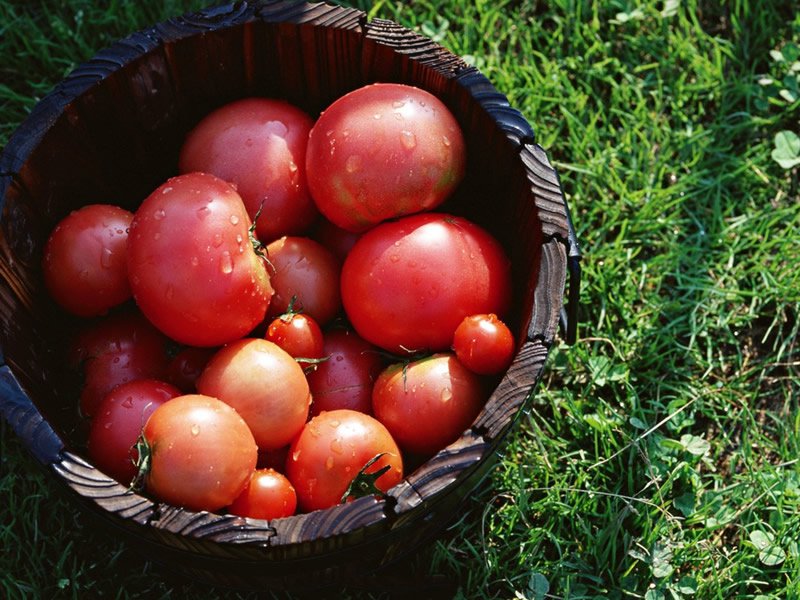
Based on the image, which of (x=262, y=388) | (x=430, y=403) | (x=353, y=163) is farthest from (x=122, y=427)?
(x=353, y=163)

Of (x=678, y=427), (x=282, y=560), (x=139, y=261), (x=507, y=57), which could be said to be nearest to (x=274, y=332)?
(x=139, y=261)

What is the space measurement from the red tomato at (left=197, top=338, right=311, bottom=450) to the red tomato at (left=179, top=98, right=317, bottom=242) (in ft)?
1.15

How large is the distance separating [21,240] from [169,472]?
2.11 ft

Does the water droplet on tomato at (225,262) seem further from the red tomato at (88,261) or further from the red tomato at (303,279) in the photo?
the red tomato at (88,261)

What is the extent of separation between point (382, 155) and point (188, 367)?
0.61 metres

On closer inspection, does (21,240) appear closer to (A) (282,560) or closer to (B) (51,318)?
(B) (51,318)

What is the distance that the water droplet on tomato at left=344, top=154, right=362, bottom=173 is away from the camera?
77.7 inches

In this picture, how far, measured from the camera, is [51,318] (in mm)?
2092

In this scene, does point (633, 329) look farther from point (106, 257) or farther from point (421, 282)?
point (106, 257)

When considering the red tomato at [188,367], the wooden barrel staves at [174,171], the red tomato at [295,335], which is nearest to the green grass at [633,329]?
the wooden barrel staves at [174,171]

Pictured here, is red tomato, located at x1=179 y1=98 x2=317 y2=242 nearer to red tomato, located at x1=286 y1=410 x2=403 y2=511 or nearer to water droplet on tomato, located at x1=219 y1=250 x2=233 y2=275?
water droplet on tomato, located at x1=219 y1=250 x2=233 y2=275

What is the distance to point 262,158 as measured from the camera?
6.91ft

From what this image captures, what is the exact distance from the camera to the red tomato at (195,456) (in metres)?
1.71

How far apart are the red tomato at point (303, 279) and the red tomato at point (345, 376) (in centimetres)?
9
